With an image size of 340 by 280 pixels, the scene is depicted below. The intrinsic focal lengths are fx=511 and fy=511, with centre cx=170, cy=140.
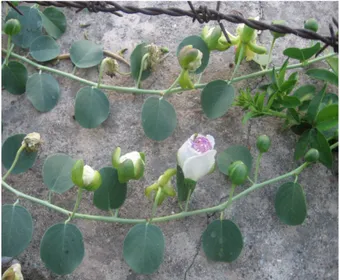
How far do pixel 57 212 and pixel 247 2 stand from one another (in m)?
0.75

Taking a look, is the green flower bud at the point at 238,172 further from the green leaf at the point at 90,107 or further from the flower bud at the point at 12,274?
the flower bud at the point at 12,274

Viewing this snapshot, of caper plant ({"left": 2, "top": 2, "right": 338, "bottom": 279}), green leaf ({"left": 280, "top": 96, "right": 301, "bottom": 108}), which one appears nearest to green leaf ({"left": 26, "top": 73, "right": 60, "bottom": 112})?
caper plant ({"left": 2, "top": 2, "right": 338, "bottom": 279})

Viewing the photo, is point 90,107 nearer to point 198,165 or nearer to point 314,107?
point 198,165

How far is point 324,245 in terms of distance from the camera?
3.82ft

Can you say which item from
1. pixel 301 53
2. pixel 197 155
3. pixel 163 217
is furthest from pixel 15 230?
pixel 301 53

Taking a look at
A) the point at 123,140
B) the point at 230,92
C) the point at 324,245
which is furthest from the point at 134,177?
the point at 324,245

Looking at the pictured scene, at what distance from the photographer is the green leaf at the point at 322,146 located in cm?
114

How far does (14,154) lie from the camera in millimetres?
1182

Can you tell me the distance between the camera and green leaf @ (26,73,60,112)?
1.25m

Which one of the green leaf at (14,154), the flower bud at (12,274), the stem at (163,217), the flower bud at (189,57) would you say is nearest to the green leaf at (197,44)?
the flower bud at (189,57)

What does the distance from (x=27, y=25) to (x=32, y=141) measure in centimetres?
34

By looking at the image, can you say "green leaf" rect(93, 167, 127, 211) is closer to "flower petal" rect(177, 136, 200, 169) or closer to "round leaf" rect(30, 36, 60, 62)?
"flower petal" rect(177, 136, 200, 169)

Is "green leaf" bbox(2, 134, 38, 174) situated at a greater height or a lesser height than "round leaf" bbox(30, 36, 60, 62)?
lesser

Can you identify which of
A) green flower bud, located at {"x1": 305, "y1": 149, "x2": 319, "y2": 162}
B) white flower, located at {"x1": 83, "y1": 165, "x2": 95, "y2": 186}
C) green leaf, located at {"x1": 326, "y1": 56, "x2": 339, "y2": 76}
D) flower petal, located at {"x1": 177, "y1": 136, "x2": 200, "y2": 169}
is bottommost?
green flower bud, located at {"x1": 305, "y1": 149, "x2": 319, "y2": 162}
